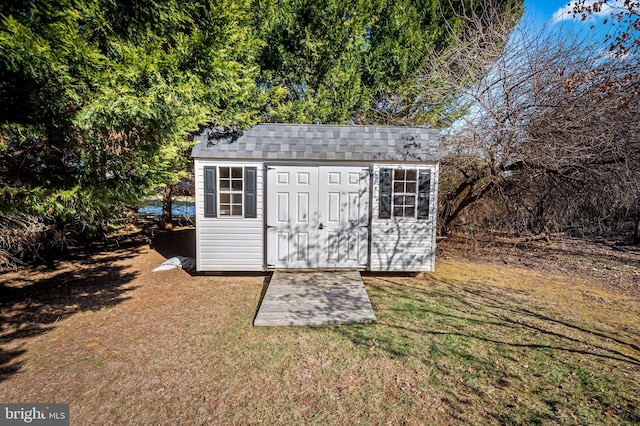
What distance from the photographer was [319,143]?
21.8 ft

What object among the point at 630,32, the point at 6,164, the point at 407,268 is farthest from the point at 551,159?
the point at 6,164

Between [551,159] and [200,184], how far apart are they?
315 inches

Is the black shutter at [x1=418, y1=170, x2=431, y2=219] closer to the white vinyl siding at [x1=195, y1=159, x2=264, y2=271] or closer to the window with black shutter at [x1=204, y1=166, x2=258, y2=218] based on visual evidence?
the white vinyl siding at [x1=195, y1=159, x2=264, y2=271]

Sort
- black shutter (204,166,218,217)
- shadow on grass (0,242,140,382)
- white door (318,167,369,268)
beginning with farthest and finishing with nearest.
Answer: white door (318,167,369,268) → black shutter (204,166,218,217) → shadow on grass (0,242,140,382)

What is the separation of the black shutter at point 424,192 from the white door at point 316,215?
1150mm

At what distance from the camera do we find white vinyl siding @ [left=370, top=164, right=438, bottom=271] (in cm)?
661

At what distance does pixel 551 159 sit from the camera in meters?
7.10

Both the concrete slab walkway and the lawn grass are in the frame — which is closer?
the lawn grass

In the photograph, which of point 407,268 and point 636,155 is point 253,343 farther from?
point 636,155

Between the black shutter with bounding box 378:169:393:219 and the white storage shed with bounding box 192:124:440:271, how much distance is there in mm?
22

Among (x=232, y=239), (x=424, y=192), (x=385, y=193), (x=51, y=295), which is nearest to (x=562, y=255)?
(x=424, y=192)

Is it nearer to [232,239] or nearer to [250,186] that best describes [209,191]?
[250,186]

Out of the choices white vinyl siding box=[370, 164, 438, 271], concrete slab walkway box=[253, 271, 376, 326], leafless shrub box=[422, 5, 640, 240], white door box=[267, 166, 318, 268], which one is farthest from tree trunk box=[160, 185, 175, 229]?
leafless shrub box=[422, 5, 640, 240]

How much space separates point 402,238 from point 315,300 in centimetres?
254
